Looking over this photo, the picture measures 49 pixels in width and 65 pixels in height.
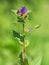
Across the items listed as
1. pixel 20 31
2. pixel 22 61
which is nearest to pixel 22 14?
pixel 22 61

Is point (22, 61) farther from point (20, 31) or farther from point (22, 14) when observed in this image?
point (20, 31)

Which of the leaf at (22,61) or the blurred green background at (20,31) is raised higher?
the leaf at (22,61)

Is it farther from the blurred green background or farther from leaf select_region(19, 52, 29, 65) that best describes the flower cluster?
the blurred green background

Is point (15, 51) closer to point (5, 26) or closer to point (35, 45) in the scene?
point (35, 45)

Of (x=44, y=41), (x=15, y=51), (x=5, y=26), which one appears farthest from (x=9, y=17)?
(x=15, y=51)

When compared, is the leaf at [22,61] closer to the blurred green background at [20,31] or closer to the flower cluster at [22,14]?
the flower cluster at [22,14]

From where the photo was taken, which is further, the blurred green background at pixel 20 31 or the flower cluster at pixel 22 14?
the blurred green background at pixel 20 31

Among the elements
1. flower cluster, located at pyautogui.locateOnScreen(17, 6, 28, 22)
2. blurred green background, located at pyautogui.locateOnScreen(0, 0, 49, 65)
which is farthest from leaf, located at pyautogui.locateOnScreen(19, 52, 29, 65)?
blurred green background, located at pyautogui.locateOnScreen(0, 0, 49, 65)

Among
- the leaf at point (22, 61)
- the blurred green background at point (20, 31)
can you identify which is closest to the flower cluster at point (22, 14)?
the leaf at point (22, 61)

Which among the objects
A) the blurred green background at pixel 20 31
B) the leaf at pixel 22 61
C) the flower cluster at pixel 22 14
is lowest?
the blurred green background at pixel 20 31
